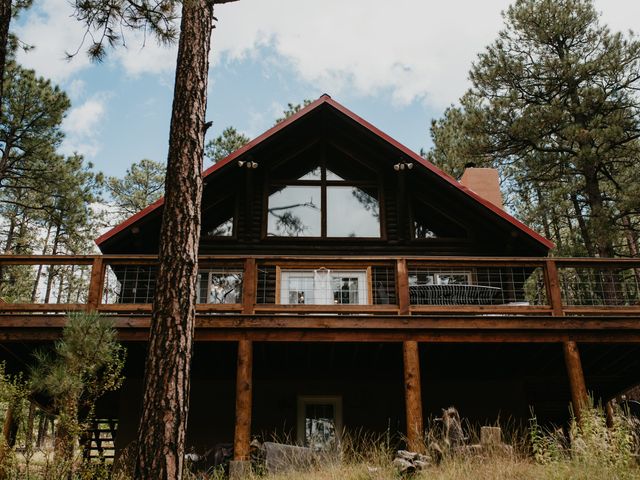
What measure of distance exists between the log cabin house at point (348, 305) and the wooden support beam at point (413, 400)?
21mm

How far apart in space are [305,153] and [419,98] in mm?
31873

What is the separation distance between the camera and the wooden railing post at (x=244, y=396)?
8.18 meters

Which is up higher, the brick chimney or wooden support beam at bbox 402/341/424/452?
the brick chimney

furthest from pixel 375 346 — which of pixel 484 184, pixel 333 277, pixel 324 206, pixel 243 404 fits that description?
pixel 484 184

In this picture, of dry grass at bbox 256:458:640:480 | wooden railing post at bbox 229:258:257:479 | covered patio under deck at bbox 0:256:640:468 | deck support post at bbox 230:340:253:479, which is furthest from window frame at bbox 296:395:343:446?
dry grass at bbox 256:458:640:480

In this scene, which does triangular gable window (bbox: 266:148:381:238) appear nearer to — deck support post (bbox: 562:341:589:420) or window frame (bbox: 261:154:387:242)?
window frame (bbox: 261:154:387:242)

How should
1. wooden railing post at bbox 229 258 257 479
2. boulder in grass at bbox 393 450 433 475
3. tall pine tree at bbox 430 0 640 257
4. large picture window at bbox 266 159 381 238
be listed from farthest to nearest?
tall pine tree at bbox 430 0 640 257, large picture window at bbox 266 159 381 238, wooden railing post at bbox 229 258 257 479, boulder in grass at bbox 393 450 433 475

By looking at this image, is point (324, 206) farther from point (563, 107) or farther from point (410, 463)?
point (563, 107)

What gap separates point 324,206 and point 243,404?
5148 mm

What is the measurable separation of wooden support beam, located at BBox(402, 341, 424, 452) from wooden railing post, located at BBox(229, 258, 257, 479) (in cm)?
215

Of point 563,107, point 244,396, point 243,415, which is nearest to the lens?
point 243,415

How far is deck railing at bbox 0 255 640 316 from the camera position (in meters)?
9.23

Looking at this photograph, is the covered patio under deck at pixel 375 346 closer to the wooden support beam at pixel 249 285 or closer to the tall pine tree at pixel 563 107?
the wooden support beam at pixel 249 285

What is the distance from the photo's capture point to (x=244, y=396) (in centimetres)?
868
